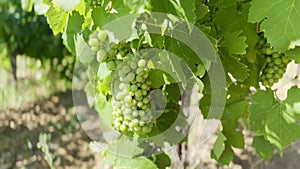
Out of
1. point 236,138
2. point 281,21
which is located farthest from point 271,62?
point 236,138

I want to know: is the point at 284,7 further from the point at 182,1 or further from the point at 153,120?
the point at 153,120

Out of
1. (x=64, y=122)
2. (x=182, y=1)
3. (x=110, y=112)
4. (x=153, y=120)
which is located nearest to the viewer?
(x=182, y=1)

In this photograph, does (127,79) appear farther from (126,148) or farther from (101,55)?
(126,148)

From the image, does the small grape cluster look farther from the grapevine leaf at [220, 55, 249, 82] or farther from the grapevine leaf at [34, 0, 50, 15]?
the grapevine leaf at [220, 55, 249, 82]

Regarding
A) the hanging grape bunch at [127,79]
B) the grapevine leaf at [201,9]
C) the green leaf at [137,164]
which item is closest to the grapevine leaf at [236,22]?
the grapevine leaf at [201,9]

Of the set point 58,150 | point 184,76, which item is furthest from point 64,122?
point 184,76

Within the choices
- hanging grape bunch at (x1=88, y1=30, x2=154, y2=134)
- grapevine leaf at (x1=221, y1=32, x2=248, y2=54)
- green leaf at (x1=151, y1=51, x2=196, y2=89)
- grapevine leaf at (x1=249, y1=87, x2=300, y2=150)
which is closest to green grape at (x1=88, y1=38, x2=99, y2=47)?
hanging grape bunch at (x1=88, y1=30, x2=154, y2=134)

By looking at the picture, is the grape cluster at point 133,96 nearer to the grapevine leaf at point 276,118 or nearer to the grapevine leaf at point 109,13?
the grapevine leaf at point 109,13
